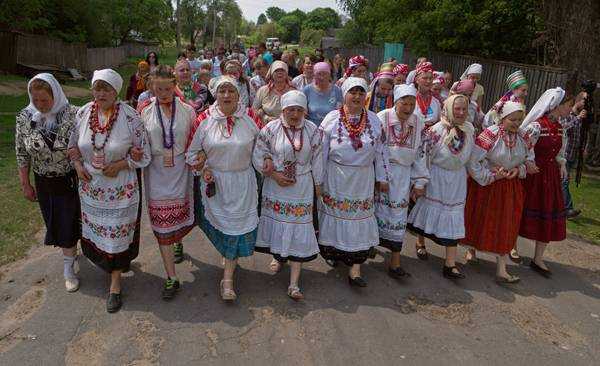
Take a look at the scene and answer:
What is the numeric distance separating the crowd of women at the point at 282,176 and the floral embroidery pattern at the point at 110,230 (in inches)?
0.7

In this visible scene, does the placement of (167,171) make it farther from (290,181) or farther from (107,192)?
(290,181)

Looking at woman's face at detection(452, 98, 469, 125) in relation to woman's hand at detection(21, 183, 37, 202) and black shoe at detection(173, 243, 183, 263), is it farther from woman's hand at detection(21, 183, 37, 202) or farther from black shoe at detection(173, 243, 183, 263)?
woman's hand at detection(21, 183, 37, 202)

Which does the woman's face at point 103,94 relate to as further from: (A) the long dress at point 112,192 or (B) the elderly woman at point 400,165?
(B) the elderly woman at point 400,165

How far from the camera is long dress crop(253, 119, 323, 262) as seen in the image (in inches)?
152

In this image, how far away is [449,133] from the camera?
169 inches

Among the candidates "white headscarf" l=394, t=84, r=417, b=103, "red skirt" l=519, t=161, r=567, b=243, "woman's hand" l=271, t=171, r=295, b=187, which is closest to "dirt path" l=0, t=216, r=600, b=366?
"red skirt" l=519, t=161, r=567, b=243

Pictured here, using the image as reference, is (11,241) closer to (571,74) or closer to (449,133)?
(449,133)

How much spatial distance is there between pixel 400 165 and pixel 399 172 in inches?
2.6

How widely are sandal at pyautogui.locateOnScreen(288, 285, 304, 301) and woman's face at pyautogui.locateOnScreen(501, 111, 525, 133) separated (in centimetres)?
244

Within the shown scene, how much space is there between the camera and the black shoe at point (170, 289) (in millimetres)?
3938

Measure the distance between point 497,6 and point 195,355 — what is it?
544 inches

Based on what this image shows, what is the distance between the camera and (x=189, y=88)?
579cm

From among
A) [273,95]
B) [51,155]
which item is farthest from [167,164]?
[273,95]

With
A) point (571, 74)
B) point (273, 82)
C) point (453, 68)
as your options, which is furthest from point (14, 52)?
point (571, 74)
